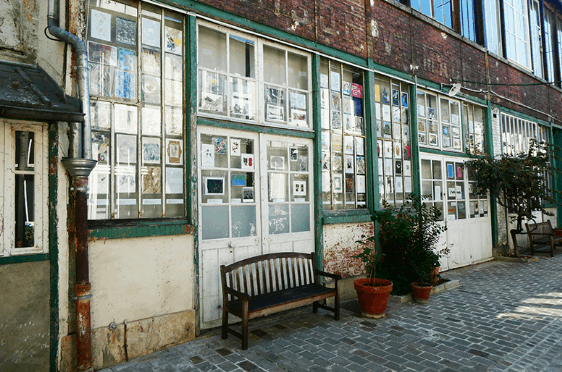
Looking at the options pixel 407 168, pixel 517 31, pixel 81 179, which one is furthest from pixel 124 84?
pixel 517 31

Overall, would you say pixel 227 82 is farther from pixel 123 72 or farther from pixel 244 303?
pixel 244 303

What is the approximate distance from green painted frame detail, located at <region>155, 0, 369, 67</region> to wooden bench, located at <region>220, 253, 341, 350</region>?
3233 millimetres

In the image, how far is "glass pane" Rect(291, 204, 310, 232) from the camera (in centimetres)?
562

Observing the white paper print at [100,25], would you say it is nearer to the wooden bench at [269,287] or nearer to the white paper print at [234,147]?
the white paper print at [234,147]

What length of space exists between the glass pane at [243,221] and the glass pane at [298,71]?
7.18 feet

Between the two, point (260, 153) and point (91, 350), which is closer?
point (91, 350)

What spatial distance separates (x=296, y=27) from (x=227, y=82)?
5.26ft

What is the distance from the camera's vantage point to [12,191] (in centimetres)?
335

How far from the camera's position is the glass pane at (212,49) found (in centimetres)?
483

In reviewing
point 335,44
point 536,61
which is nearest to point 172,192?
point 335,44

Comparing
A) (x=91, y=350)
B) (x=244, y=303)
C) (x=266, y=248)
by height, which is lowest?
(x=91, y=350)

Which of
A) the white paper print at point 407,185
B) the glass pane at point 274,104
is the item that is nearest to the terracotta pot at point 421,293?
the white paper print at point 407,185

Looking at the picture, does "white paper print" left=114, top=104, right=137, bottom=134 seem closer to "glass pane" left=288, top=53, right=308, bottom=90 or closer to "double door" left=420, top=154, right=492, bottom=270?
"glass pane" left=288, top=53, right=308, bottom=90

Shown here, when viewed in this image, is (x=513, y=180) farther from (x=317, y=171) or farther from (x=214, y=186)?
(x=214, y=186)
